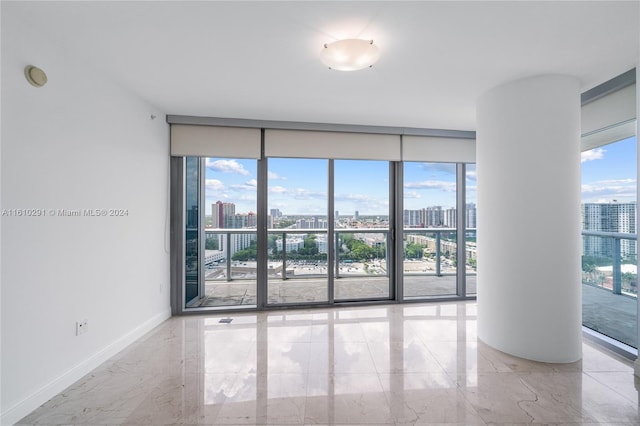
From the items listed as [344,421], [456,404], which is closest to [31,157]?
[344,421]

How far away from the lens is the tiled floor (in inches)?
68.6

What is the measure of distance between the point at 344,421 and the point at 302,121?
303 centimetres

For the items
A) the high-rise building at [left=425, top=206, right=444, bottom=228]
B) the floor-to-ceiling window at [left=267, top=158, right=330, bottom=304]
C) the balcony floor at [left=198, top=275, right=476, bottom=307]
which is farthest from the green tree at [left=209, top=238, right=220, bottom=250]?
the high-rise building at [left=425, top=206, right=444, bottom=228]

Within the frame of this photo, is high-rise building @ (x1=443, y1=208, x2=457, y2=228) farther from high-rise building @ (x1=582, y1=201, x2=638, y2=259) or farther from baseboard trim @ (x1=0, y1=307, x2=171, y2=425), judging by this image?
baseboard trim @ (x1=0, y1=307, x2=171, y2=425)

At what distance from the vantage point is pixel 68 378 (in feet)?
6.65

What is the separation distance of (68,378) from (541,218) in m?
3.85

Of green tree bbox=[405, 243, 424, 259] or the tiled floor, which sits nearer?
the tiled floor

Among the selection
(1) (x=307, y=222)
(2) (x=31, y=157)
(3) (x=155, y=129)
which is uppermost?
(3) (x=155, y=129)

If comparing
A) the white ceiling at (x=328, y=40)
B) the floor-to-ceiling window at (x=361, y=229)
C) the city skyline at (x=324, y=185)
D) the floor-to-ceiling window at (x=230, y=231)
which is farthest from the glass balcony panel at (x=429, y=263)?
the floor-to-ceiling window at (x=230, y=231)

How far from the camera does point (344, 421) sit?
169 cm

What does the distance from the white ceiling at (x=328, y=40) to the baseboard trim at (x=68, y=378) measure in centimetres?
231

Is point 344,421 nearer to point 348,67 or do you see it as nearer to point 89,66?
point 348,67

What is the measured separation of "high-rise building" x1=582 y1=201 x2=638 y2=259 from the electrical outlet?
4753mm

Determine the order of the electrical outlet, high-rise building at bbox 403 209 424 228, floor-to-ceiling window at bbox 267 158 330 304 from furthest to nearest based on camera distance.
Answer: high-rise building at bbox 403 209 424 228
floor-to-ceiling window at bbox 267 158 330 304
the electrical outlet
